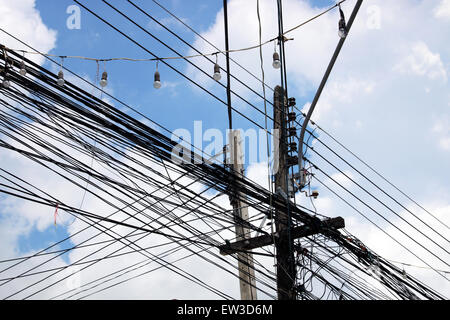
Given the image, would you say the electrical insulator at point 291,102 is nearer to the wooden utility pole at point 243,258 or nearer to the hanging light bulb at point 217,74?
the wooden utility pole at point 243,258

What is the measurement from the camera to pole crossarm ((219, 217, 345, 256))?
8.18m

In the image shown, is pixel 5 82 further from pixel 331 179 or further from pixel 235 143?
pixel 331 179

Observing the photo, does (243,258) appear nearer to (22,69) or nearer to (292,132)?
(292,132)

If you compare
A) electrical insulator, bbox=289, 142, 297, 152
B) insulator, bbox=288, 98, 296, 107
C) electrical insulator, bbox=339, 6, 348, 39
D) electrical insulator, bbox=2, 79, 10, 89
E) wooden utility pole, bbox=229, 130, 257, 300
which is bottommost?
wooden utility pole, bbox=229, 130, 257, 300

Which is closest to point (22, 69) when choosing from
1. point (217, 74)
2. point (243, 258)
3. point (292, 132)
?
point (217, 74)

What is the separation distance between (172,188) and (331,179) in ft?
12.7

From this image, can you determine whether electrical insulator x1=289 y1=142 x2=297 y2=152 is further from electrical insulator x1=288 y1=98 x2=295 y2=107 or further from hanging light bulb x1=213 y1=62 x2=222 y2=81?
hanging light bulb x1=213 y1=62 x2=222 y2=81

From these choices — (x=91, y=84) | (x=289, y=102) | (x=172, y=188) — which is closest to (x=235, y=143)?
(x=289, y=102)

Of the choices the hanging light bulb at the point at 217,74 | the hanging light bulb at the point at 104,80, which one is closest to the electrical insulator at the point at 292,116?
the hanging light bulb at the point at 217,74

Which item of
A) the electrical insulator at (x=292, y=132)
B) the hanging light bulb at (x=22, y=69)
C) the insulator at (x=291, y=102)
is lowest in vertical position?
the hanging light bulb at (x=22, y=69)

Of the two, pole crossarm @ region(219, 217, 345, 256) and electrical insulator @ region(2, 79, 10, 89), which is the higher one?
electrical insulator @ region(2, 79, 10, 89)

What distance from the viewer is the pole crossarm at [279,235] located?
8.18 meters

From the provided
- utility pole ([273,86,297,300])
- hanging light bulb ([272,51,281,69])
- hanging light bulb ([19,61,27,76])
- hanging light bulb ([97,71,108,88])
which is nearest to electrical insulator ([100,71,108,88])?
hanging light bulb ([97,71,108,88])

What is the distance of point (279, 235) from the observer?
8.36 meters
